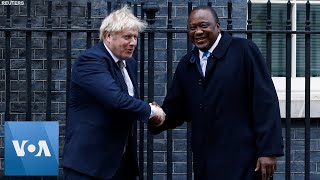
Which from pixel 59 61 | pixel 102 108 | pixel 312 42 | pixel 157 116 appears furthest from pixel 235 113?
pixel 312 42

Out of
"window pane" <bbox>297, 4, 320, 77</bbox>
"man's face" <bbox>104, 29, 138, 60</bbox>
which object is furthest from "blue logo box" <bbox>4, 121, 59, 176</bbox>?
"window pane" <bbox>297, 4, 320, 77</bbox>

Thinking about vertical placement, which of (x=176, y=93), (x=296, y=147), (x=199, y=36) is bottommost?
(x=296, y=147)

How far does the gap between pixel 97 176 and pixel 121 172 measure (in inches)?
9.7

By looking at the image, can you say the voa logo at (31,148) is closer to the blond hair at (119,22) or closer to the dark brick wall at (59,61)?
the blond hair at (119,22)

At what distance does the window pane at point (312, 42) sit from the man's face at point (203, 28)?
3.54m

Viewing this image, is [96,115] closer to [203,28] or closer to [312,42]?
[203,28]

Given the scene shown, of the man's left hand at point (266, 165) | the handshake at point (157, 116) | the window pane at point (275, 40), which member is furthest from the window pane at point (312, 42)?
the man's left hand at point (266, 165)

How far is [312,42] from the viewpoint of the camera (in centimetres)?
830

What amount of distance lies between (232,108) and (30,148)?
151 centimetres

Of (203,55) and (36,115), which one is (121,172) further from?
(36,115)

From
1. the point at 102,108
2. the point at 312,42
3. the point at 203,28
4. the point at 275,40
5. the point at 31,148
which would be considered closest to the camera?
the point at 102,108

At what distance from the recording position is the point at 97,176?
15.5ft

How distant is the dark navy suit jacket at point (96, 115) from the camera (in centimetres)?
464

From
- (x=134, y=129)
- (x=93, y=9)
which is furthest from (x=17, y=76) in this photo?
(x=134, y=129)
